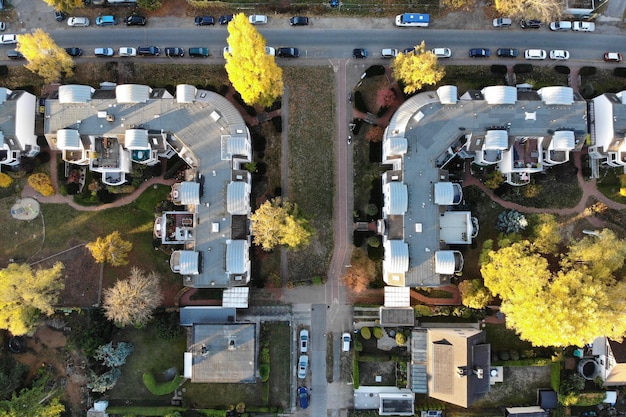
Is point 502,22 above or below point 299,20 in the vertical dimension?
above

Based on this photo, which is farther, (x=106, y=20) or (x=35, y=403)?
(x=106, y=20)

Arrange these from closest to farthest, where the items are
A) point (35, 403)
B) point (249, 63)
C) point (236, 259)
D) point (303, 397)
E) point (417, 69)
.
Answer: point (249, 63) → point (35, 403) → point (236, 259) → point (417, 69) → point (303, 397)

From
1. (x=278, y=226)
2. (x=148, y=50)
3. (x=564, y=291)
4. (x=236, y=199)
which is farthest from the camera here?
(x=148, y=50)

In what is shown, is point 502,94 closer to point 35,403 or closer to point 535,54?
point 535,54

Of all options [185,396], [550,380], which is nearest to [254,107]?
[185,396]

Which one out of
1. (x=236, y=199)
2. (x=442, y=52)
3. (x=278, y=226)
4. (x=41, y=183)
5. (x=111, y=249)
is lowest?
(x=111, y=249)

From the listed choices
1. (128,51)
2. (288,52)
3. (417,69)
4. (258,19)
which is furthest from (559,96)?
(128,51)

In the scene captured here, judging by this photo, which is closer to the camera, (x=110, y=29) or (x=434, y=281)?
(x=434, y=281)

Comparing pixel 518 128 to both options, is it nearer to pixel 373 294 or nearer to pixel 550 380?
pixel 373 294

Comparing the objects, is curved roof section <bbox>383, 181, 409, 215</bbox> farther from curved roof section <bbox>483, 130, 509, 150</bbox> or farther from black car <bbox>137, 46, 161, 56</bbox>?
black car <bbox>137, 46, 161, 56</bbox>
